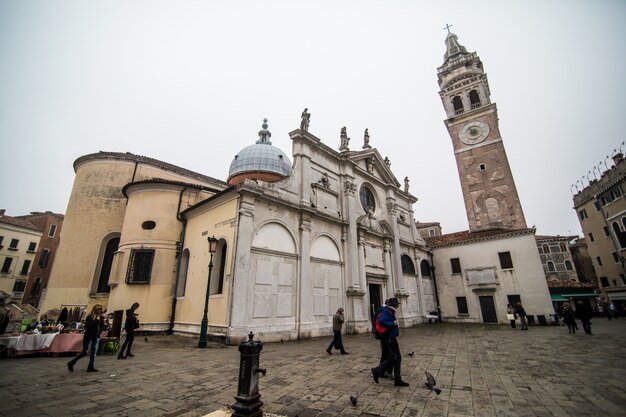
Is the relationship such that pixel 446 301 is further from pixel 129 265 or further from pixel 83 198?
pixel 83 198

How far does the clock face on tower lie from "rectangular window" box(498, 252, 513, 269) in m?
13.1

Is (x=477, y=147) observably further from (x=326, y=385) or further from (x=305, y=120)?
(x=326, y=385)

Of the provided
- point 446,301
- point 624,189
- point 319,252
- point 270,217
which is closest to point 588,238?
point 624,189

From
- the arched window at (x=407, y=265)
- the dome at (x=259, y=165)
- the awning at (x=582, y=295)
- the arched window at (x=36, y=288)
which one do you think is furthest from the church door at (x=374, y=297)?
the arched window at (x=36, y=288)

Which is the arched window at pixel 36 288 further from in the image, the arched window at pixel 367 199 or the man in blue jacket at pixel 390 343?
the man in blue jacket at pixel 390 343

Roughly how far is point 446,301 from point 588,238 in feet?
71.8

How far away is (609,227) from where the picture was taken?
27.0m

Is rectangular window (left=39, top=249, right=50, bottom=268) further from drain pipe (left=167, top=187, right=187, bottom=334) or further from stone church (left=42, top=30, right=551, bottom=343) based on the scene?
drain pipe (left=167, top=187, right=187, bottom=334)

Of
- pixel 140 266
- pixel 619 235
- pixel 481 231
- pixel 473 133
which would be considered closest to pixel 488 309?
pixel 481 231

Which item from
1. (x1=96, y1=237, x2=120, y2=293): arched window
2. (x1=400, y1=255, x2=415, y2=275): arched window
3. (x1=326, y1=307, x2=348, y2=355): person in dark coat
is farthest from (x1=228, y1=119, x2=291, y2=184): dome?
(x1=326, y1=307, x2=348, y2=355): person in dark coat

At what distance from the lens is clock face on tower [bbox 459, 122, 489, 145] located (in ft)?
94.9

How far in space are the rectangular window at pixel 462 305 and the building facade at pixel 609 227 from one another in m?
16.6

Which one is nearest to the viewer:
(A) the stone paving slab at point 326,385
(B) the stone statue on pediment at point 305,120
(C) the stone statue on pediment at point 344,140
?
(A) the stone paving slab at point 326,385

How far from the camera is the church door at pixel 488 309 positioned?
70.1 feet
